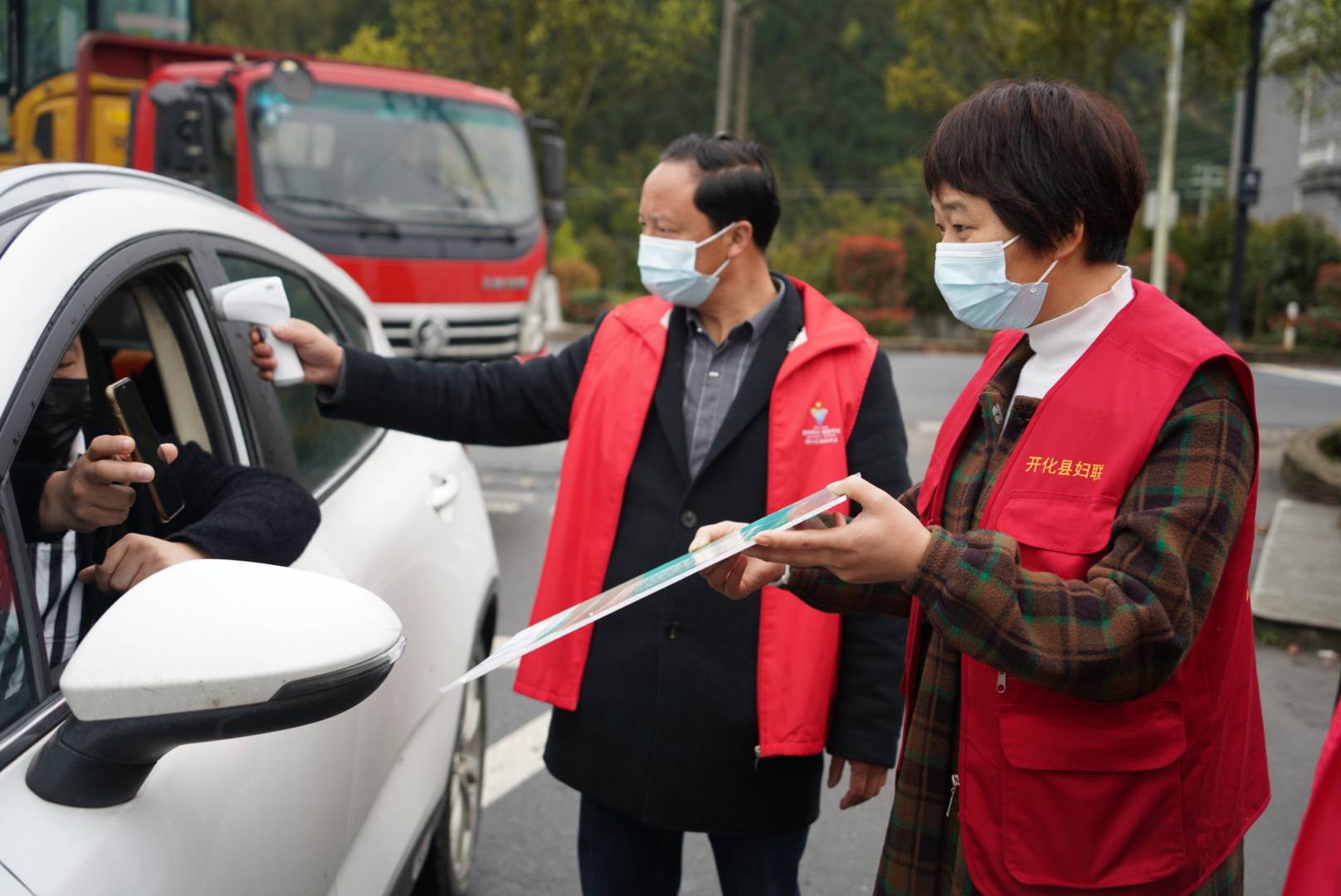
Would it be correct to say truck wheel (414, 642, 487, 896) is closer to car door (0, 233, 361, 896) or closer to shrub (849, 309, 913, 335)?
car door (0, 233, 361, 896)

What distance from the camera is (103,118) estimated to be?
363 inches

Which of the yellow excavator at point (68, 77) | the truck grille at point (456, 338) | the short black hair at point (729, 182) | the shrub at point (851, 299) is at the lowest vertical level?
the shrub at point (851, 299)

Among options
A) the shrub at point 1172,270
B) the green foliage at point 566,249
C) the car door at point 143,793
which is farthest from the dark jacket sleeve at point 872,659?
the green foliage at point 566,249

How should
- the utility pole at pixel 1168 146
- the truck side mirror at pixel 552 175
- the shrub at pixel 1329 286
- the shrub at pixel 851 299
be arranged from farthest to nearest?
the shrub at pixel 851 299, the shrub at pixel 1329 286, the utility pole at pixel 1168 146, the truck side mirror at pixel 552 175

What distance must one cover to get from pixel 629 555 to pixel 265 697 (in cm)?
108

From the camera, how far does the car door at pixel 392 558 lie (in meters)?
2.23

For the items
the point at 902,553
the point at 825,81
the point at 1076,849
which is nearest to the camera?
the point at 902,553

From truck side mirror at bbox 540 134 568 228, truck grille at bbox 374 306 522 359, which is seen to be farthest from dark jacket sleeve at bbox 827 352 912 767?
truck side mirror at bbox 540 134 568 228

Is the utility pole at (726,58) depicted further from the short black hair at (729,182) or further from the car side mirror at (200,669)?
the car side mirror at (200,669)

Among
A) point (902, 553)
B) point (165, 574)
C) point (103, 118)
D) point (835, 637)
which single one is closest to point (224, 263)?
point (165, 574)

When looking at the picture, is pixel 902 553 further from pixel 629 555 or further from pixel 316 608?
pixel 629 555

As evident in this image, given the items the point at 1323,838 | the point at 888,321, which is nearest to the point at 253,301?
the point at 1323,838

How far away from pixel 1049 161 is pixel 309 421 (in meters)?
1.59

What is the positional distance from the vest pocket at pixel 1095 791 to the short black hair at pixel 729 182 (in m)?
1.27
